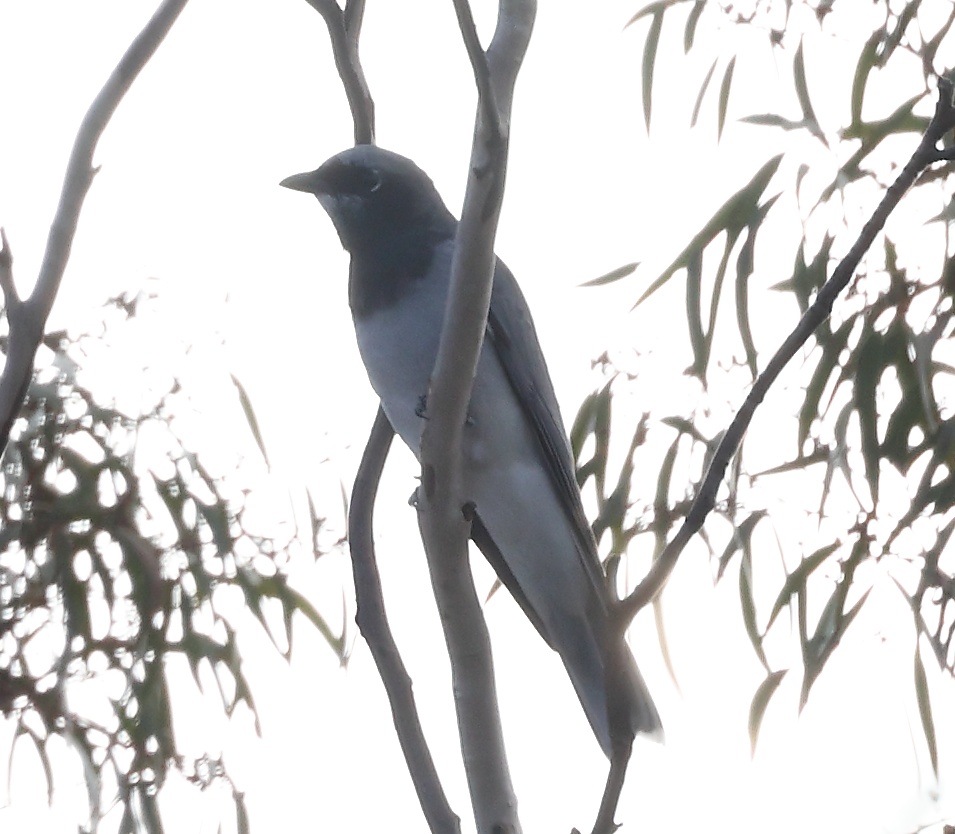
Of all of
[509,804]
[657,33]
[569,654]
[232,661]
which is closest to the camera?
[509,804]

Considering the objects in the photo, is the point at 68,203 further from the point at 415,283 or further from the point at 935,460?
the point at 935,460

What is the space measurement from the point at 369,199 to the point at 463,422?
1040 millimetres

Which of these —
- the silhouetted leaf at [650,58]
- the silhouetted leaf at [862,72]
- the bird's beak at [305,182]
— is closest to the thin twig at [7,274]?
the bird's beak at [305,182]

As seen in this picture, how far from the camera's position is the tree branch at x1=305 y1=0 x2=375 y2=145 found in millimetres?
1278

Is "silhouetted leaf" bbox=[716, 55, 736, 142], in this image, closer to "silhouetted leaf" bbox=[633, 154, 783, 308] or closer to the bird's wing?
"silhouetted leaf" bbox=[633, 154, 783, 308]

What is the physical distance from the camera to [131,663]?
7.54ft

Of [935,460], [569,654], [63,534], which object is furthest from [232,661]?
[935,460]

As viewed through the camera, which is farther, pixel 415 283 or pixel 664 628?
pixel 664 628

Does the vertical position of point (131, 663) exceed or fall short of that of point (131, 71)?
it exceeds it

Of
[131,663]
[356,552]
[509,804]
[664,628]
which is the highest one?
[131,663]

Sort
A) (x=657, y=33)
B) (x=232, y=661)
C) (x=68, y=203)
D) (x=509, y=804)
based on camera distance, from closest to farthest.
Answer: (x=68, y=203), (x=509, y=804), (x=657, y=33), (x=232, y=661)

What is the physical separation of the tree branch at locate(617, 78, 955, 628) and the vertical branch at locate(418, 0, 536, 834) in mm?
197

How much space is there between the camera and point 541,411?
6.11 feet

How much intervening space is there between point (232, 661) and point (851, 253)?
5.65ft
